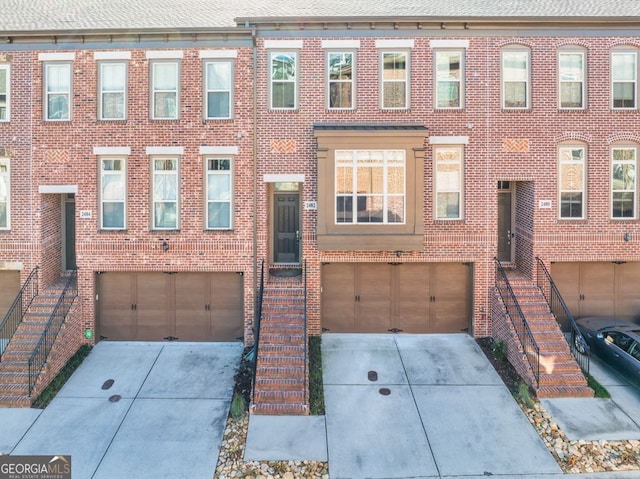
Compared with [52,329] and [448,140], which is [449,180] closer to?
[448,140]

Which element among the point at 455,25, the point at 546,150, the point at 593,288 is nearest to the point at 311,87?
the point at 455,25

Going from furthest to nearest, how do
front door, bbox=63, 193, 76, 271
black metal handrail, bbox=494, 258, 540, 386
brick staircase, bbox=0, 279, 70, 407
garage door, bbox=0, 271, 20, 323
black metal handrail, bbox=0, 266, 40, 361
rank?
1. front door, bbox=63, 193, 76, 271
2. garage door, bbox=0, 271, 20, 323
3. black metal handrail, bbox=0, 266, 40, 361
4. black metal handrail, bbox=494, 258, 540, 386
5. brick staircase, bbox=0, 279, 70, 407

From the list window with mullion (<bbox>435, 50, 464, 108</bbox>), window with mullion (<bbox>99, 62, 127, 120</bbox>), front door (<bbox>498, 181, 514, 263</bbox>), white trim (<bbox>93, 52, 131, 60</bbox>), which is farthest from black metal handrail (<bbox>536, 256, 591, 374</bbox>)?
white trim (<bbox>93, 52, 131, 60</bbox>)

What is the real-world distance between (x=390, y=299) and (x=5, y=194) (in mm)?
11087

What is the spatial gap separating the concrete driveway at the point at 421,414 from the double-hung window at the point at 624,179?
5.70 meters

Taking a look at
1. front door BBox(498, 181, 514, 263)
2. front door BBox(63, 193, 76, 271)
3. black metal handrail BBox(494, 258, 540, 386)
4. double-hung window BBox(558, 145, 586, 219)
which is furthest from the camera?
front door BBox(498, 181, 514, 263)

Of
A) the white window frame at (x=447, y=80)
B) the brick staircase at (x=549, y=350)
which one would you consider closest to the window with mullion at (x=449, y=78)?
A: the white window frame at (x=447, y=80)

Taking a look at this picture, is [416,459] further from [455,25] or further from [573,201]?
[455,25]

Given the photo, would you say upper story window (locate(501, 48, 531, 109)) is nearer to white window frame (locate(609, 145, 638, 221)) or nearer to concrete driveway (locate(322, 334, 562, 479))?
white window frame (locate(609, 145, 638, 221))

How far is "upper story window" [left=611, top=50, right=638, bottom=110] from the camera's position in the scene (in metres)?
11.7

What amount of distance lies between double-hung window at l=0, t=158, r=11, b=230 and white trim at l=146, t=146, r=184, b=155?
3.94 m

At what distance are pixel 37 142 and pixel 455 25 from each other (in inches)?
462

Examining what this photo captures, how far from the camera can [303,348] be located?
9922mm

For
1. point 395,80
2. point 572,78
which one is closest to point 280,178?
point 395,80
